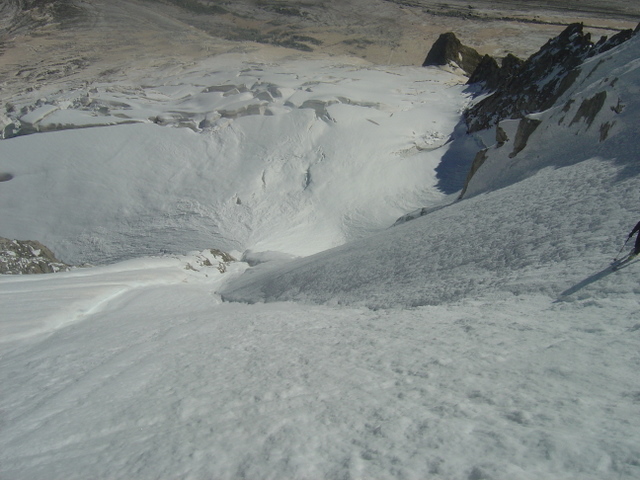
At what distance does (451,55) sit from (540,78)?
13311 mm

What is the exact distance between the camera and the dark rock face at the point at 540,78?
48.5ft

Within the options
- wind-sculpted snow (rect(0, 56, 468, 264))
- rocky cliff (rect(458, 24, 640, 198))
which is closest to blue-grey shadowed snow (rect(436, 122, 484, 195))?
wind-sculpted snow (rect(0, 56, 468, 264))

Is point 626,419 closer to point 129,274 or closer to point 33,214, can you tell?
point 129,274

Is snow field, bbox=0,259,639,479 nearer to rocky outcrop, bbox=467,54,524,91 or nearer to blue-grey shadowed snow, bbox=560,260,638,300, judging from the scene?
blue-grey shadowed snow, bbox=560,260,638,300

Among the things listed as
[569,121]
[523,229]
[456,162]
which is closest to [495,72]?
[456,162]

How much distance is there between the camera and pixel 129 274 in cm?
812

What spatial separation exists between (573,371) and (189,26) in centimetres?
3581

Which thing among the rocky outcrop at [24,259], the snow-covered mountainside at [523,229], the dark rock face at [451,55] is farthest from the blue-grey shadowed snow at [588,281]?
the dark rock face at [451,55]

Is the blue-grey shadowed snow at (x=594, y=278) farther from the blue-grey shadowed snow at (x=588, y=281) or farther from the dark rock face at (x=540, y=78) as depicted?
the dark rock face at (x=540, y=78)

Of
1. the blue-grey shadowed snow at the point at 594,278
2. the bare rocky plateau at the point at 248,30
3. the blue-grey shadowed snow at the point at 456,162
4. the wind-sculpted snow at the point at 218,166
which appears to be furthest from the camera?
the bare rocky plateau at the point at 248,30

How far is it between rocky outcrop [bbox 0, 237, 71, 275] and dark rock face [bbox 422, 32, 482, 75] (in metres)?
25.1

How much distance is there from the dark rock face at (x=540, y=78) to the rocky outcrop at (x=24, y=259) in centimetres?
1346

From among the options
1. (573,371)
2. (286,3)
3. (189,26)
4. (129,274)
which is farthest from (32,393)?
(286,3)

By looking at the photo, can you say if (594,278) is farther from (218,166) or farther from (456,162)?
(218,166)
